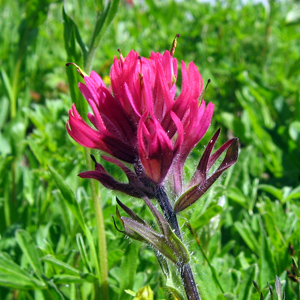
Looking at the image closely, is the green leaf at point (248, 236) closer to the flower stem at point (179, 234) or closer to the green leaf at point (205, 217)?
the green leaf at point (205, 217)

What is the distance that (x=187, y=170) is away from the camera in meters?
1.83

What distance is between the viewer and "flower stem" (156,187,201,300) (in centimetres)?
106

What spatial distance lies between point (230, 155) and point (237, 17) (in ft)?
11.2

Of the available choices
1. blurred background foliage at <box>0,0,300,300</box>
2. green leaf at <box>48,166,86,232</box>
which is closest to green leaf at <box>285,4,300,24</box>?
blurred background foliage at <box>0,0,300,300</box>

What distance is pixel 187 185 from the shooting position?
112 cm

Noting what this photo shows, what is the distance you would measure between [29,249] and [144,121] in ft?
2.68

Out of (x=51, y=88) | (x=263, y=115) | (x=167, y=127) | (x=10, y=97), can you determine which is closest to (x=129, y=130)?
(x=167, y=127)

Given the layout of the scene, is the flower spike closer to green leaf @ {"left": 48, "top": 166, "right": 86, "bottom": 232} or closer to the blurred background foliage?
the blurred background foliage

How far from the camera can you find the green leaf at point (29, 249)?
1.57m

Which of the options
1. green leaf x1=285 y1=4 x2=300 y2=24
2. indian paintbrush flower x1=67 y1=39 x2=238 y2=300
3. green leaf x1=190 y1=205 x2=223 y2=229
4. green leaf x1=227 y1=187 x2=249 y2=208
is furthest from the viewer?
green leaf x1=285 y1=4 x2=300 y2=24

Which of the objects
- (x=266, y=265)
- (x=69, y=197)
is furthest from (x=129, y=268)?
(x=266, y=265)

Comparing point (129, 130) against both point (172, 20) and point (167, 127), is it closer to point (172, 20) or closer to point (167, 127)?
point (167, 127)

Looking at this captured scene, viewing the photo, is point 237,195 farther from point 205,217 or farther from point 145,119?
point 145,119

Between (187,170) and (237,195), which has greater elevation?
(187,170)
